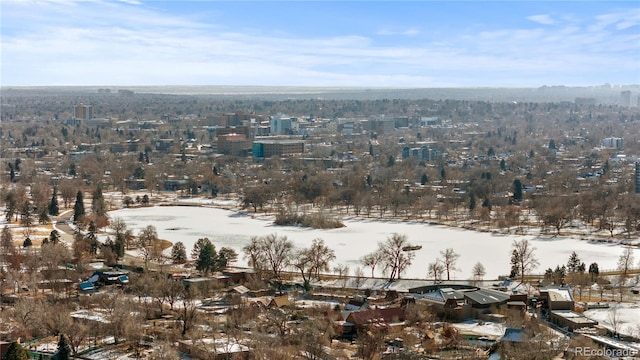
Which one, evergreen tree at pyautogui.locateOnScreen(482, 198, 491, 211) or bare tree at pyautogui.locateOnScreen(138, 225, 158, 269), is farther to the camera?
evergreen tree at pyautogui.locateOnScreen(482, 198, 491, 211)

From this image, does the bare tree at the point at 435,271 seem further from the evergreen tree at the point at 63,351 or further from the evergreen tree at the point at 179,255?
the evergreen tree at the point at 63,351

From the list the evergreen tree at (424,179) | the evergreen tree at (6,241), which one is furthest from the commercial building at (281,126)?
the evergreen tree at (6,241)

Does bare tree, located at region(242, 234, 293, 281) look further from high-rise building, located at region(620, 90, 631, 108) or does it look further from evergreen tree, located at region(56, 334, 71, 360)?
high-rise building, located at region(620, 90, 631, 108)

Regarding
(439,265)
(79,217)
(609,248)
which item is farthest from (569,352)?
(79,217)

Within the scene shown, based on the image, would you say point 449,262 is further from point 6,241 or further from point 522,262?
point 6,241

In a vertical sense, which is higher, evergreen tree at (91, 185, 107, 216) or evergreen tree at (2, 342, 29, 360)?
evergreen tree at (2, 342, 29, 360)

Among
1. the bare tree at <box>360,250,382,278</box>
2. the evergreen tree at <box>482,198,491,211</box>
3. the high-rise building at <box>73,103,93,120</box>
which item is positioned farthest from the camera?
the high-rise building at <box>73,103,93,120</box>

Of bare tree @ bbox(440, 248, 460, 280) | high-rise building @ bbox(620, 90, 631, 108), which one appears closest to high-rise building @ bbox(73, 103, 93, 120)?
bare tree @ bbox(440, 248, 460, 280)

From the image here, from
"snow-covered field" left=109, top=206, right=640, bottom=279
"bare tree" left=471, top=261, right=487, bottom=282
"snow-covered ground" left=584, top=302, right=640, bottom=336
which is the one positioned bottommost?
"snow-covered field" left=109, top=206, right=640, bottom=279

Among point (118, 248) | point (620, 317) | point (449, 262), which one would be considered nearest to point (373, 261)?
point (449, 262)

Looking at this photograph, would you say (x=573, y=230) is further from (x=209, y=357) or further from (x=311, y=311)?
(x=209, y=357)
